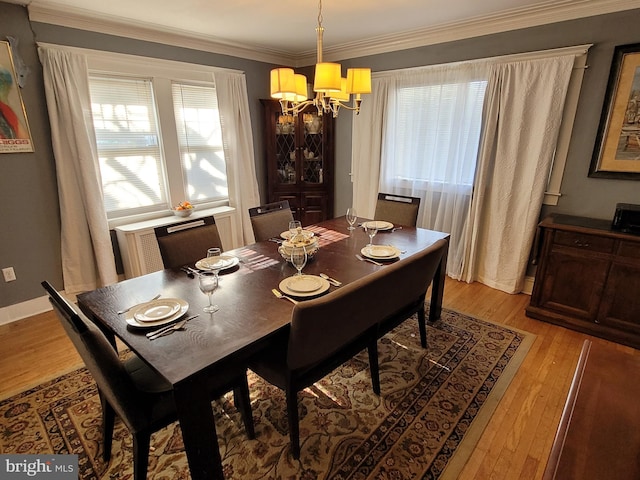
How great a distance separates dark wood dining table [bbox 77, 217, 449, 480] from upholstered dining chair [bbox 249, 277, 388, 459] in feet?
0.45

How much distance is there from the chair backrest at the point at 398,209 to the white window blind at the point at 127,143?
2361mm

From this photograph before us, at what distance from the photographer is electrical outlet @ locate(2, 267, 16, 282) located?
2760 mm

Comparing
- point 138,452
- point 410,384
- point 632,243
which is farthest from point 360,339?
point 632,243

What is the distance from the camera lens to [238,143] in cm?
402

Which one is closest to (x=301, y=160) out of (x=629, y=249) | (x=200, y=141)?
(x=200, y=141)

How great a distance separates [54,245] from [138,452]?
A: 2.47 m

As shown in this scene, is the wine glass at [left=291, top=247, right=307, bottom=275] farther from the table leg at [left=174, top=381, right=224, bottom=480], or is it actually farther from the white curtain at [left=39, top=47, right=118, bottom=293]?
the white curtain at [left=39, top=47, right=118, bottom=293]

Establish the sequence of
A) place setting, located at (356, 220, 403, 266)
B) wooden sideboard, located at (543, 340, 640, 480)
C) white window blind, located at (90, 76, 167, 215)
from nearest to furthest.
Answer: wooden sideboard, located at (543, 340, 640, 480), place setting, located at (356, 220, 403, 266), white window blind, located at (90, 76, 167, 215)

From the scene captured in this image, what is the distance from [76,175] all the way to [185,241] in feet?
4.99

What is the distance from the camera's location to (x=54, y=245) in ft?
9.82

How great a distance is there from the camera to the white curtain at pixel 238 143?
12.5 ft

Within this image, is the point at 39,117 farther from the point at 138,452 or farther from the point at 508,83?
the point at 508,83

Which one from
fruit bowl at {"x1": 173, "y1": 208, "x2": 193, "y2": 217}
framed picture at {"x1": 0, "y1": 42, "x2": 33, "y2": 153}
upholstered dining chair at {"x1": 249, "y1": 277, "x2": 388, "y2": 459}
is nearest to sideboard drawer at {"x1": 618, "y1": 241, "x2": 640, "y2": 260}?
upholstered dining chair at {"x1": 249, "y1": 277, "x2": 388, "y2": 459}

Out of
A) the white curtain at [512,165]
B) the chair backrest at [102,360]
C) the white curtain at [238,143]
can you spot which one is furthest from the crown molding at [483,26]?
the chair backrest at [102,360]
